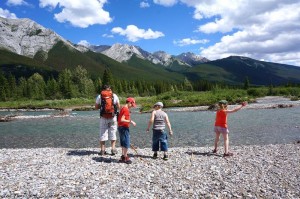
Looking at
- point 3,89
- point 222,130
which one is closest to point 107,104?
point 222,130

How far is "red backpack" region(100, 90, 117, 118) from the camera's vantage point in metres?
16.1

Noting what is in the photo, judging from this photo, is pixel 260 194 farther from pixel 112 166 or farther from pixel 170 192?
pixel 112 166

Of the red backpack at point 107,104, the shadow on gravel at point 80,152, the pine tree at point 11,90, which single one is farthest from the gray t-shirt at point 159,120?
the pine tree at point 11,90

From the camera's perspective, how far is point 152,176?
13523mm

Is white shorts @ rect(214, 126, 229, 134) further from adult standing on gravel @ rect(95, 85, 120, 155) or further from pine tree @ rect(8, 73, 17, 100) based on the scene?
pine tree @ rect(8, 73, 17, 100)

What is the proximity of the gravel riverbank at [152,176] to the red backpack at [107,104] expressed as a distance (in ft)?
7.95

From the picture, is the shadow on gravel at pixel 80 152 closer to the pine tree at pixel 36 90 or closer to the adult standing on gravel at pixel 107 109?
the adult standing on gravel at pixel 107 109

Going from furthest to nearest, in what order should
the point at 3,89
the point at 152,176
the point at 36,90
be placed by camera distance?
the point at 36,90
the point at 3,89
the point at 152,176

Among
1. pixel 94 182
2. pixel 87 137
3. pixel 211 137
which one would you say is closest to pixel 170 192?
pixel 94 182

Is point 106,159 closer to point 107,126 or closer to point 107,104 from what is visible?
point 107,126

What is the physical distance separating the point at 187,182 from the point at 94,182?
374 cm

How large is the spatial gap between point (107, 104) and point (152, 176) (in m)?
4.65

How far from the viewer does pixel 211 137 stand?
28.1 meters

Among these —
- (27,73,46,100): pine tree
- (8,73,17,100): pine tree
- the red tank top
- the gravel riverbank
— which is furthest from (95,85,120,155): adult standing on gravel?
(8,73,17,100): pine tree
